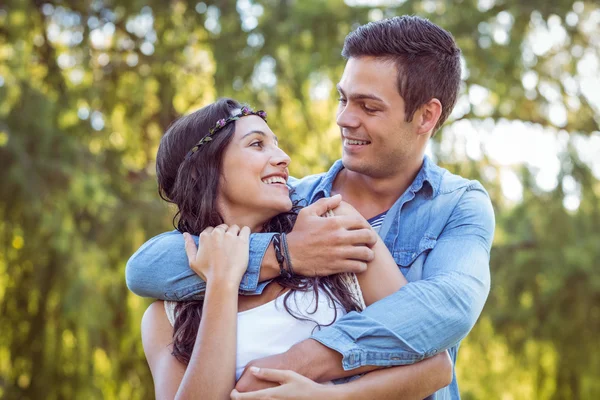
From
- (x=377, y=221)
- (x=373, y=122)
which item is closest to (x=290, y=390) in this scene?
(x=377, y=221)

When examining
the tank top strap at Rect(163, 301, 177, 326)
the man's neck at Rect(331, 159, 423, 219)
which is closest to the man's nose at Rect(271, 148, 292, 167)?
the man's neck at Rect(331, 159, 423, 219)

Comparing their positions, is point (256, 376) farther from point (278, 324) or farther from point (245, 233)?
point (245, 233)

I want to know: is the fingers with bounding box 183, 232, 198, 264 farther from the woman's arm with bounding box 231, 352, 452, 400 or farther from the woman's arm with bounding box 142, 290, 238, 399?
the woman's arm with bounding box 231, 352, 452, 400

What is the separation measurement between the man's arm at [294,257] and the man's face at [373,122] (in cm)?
37

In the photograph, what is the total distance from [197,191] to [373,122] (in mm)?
607

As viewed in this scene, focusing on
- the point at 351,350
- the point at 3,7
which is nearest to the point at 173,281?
the point at 351,350

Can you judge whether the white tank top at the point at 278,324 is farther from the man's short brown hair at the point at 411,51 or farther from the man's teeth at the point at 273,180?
the man's short brown hair at the point at 411,51

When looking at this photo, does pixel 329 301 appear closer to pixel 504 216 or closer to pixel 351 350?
pixel 351 350

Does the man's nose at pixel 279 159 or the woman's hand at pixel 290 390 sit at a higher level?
the man's nose at pixel 279 159

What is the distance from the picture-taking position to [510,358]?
602 cm

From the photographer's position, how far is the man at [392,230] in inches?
73.2

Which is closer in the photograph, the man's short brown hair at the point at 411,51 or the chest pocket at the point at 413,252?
the chest pocket at the point at 413,252

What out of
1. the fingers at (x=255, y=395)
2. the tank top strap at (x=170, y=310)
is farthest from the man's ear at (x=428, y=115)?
the fingers at (x=255, y=395)

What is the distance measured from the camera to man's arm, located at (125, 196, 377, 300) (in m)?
1.99
